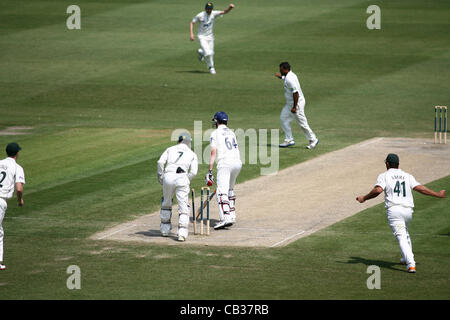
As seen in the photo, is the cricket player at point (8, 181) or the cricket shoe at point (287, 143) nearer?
the cricket player at point (8, 181)

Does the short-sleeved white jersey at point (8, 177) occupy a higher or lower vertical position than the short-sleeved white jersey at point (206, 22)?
lower

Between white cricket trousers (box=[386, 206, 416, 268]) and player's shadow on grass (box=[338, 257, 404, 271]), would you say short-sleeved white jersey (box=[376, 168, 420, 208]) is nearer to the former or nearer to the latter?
white cricket trousers (box=[386, 206, 416, 268])

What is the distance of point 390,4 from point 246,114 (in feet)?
67.5

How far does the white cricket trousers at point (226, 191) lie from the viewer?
1537 cm

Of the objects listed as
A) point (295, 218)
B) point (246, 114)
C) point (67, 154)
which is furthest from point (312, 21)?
point (295, 218)

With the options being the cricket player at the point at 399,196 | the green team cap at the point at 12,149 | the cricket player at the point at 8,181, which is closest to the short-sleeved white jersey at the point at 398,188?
the cricket player at the point at 399,196

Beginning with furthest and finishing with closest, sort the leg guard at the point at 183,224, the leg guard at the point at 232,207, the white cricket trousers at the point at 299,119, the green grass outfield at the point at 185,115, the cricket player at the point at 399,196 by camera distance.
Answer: the white cricket trousers at the point at 299,119
the leg guard at the point at 232,207
the leg guard at the point at 183,224
the cricket player at the point at 399,196
the green grass outfield at the point at 185,115

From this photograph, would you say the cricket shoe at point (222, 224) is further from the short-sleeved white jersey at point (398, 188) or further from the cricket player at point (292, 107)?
the cricket player at point (292, 107)

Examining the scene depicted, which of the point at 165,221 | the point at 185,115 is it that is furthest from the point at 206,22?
the point at 165,221

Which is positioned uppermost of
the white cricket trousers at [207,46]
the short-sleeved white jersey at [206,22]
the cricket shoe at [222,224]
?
the short-sleeved white jersey at [206,22]

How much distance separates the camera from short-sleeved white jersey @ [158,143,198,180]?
48.0 feet

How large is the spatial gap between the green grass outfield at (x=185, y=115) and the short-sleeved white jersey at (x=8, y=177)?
1192 millimetres

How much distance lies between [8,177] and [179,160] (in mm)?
3021

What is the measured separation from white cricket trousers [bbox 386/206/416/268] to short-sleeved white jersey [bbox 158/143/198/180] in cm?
370
